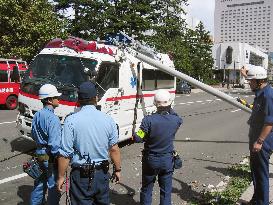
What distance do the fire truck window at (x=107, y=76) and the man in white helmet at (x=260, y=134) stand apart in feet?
13.8

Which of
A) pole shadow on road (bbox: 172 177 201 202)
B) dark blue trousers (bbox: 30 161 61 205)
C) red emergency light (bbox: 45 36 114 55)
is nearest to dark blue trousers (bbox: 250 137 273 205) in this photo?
pole shadow on road (bbox: 172 177 201 202)

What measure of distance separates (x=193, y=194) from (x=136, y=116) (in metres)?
4.08

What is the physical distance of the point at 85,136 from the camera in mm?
4094

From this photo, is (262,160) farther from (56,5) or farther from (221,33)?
(221,33)

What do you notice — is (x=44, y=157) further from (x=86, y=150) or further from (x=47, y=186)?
(x=86, y=150)

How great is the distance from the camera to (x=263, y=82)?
5875 millimetres

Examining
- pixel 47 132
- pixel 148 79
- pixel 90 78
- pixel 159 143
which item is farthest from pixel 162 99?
pixel 148 79

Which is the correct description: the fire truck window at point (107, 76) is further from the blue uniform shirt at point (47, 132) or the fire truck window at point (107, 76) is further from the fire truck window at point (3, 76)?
the fire truck window at point (3, 76)

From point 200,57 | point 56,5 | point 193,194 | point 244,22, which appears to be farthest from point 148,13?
point 244,22

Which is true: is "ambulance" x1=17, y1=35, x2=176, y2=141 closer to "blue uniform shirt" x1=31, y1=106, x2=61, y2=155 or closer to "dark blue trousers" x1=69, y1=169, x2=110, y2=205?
"blue uniform shirt" x1=31, y1=106, x2=61, y2=155

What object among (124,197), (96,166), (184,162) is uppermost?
(96,166)

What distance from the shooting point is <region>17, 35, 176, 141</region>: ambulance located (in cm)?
904

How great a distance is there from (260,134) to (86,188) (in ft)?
9.22

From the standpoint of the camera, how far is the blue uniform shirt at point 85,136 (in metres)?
4.08
